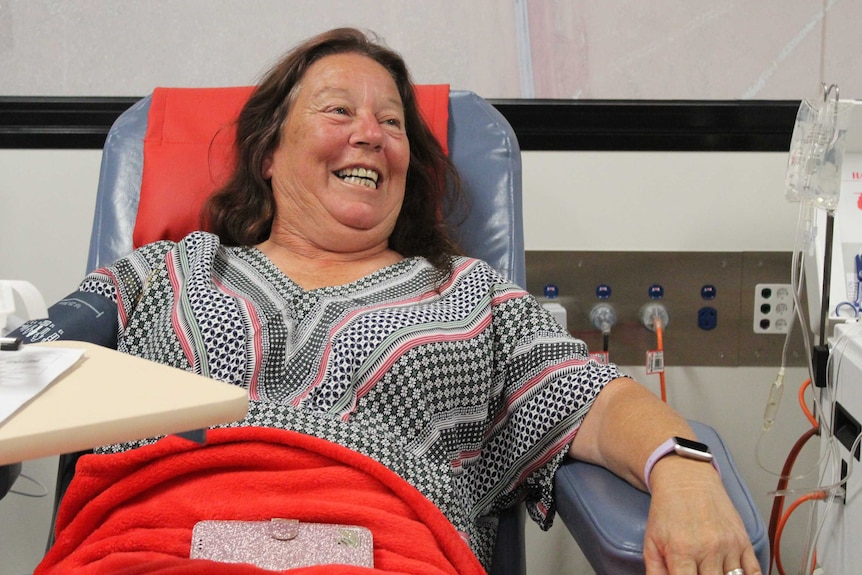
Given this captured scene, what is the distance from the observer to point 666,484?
1161 mm

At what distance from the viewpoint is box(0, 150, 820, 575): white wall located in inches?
80.7

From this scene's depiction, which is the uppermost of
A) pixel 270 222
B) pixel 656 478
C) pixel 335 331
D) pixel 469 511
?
pixel 270 222

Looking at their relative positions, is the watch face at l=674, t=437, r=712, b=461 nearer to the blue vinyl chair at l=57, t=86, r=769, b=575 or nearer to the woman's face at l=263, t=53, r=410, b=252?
the blue vinyl chair at l=57, t=86, r=769, b=575

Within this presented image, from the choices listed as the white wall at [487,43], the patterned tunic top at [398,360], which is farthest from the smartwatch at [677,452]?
the white wall at [487,43]

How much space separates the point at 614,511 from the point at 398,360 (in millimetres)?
378

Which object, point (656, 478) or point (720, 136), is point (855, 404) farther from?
point (720, 136)

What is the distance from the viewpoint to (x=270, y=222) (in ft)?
5.60

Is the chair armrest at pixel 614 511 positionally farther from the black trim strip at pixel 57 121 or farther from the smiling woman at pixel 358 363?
the black trim strip at pixel 57 121

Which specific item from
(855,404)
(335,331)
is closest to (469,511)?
(335,331)

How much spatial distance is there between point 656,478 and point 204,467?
558mm

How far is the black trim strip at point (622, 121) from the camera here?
202 centimetres

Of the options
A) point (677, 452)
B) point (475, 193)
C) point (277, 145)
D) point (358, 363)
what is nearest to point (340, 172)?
point (277, 145)

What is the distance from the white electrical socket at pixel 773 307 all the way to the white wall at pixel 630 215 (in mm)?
90

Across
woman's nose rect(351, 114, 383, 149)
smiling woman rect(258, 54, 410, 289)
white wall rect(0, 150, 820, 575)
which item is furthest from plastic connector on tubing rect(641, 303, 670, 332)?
woman's nose rect(351, 114, 383, 149)
